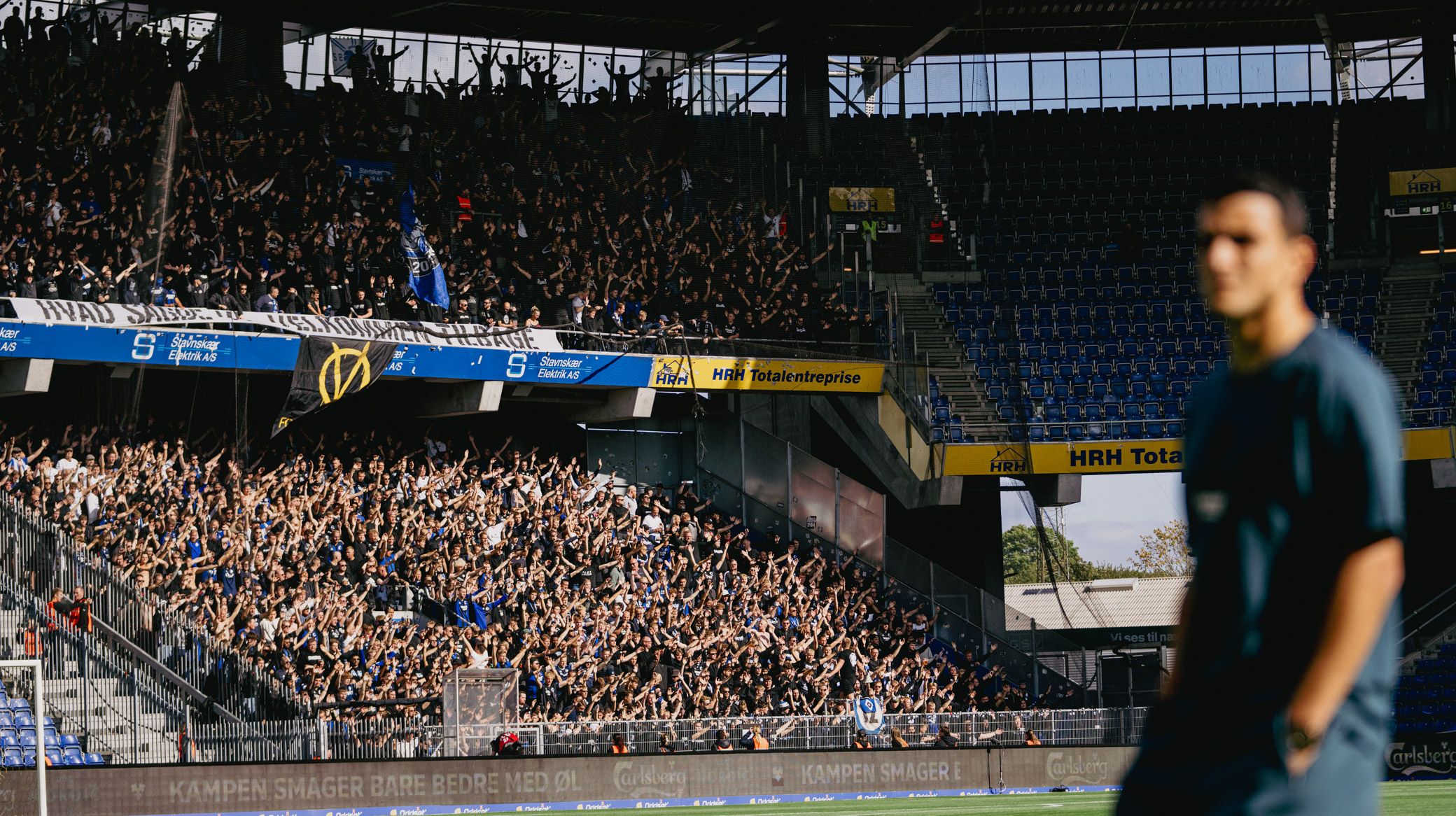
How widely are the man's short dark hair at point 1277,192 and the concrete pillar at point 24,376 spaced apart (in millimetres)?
29739

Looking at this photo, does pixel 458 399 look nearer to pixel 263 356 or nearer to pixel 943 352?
pixel 263 356

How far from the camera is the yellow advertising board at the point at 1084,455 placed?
4006cm

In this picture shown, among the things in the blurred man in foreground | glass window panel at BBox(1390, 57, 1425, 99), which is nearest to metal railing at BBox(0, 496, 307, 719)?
the blurred man in foreground

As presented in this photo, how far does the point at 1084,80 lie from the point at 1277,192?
2076 inches

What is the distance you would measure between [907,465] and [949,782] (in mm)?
14349

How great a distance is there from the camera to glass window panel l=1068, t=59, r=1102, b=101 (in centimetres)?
5372

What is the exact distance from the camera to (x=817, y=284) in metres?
42.8

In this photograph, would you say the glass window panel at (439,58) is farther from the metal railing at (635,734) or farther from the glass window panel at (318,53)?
the metal railing at (635,734)

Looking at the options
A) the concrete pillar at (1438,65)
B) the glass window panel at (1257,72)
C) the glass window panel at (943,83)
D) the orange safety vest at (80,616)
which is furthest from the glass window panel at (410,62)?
the concrete pillar at (1438,65)

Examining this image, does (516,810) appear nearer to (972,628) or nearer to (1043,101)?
(972,628)

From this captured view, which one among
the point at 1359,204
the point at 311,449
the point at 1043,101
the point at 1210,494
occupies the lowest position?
the point at 1210,494

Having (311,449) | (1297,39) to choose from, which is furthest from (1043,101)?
(311,449)

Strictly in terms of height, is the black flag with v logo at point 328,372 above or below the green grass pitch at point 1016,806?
above

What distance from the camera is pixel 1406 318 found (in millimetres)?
43438
